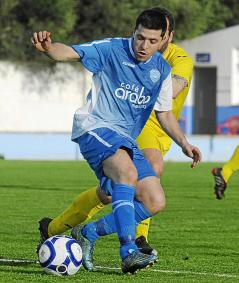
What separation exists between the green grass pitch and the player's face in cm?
156

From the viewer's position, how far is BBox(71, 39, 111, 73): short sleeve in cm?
728

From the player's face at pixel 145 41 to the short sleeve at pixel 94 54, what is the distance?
9.9 inches

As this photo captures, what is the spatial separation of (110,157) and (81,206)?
0.91 m

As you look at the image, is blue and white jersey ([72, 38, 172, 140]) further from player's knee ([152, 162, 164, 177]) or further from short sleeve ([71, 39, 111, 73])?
player's knee ([152, 162, 164, 177])

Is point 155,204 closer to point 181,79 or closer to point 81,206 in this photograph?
point 81,206

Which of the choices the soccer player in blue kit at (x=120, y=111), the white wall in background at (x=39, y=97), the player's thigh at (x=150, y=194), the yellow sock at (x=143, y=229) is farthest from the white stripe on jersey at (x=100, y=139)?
the white wall in background at (x=39, y=97)

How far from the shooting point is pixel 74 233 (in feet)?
25.2

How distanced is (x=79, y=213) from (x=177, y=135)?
98 centimetres

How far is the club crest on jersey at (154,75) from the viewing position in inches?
291

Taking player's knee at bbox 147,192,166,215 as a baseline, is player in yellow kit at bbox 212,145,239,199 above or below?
below

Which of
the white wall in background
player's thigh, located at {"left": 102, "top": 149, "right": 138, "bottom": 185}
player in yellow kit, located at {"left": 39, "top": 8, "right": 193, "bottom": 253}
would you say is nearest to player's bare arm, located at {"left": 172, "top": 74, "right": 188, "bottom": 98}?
player in yellow kit, located at {"left": 39, "top": 8, "right": 193, "bottom": 253}

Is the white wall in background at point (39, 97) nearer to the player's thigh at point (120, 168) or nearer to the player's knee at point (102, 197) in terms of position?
the player's knee at point (102, 197)

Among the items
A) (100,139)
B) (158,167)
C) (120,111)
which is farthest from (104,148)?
(158,167)

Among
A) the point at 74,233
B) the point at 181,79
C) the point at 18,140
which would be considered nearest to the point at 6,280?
the point at 74,233
